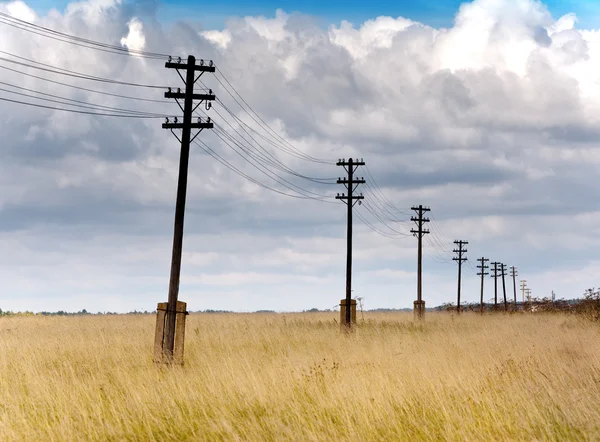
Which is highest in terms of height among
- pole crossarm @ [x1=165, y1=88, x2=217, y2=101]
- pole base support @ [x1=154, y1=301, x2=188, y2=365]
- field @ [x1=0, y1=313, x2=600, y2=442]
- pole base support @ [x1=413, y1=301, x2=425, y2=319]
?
pole crossarm @ [x1=165, y1=88, x2=217, y2=101]

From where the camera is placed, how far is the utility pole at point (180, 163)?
57.7 feet

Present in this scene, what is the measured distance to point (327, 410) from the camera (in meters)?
10.2

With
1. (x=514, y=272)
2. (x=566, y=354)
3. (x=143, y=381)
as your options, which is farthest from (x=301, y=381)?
(x=514, y=272)

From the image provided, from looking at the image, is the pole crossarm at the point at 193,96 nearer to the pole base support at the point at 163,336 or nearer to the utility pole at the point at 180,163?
the utility pole at the point at 180,163

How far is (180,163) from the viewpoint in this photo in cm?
1809

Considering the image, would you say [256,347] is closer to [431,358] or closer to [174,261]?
[174,261]

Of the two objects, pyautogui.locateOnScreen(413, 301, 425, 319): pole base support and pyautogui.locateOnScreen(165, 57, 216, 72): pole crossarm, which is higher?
→ pyautogui.locateOnScreen(165, 57, 216, 72): pole crossarm

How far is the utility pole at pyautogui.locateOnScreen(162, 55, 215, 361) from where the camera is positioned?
1758 centimetres

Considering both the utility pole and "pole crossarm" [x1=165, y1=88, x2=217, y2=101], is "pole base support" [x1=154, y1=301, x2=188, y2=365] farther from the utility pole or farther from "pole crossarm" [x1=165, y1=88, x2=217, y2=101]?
"pole crossarm" [x1=165, y1=88, x2=217, y2=101]

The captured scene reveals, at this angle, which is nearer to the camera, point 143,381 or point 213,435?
point 213,435

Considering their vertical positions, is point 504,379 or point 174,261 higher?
point 174,261

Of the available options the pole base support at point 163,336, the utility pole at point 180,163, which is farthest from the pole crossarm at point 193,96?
the pole base support at point 163,336

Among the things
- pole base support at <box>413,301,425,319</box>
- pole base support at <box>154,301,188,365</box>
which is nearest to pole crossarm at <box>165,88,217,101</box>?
pole base support at <box>154,301,188,365</box>

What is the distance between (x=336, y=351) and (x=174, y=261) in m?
4.97
